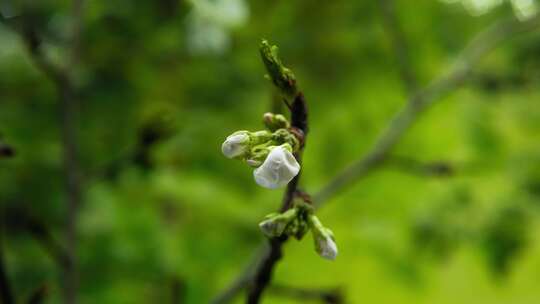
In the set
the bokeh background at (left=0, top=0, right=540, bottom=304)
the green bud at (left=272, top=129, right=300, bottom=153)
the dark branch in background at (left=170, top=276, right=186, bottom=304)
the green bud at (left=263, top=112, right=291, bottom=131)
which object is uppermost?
the bokeh background at (left=0, top=0, right=540, bottom=304)

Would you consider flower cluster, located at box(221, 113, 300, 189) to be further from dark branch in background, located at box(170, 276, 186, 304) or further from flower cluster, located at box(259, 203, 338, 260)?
dark branch in background, located at box(170, 276, 186, 304)

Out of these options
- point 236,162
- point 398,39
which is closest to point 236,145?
point 398,39

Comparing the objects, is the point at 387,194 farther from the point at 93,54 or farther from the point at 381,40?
the point at 93,54

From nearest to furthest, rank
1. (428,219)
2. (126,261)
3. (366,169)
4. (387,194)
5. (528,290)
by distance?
(366,169) → (126,261) → (428,219) → (387,194) → (528,290)

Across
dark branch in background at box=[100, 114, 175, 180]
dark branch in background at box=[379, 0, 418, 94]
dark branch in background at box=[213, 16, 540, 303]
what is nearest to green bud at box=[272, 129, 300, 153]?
dark branch in background at box=[100, 114, 175, 180]

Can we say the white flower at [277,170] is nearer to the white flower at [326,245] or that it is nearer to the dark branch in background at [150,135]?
the white flower at [326,245]

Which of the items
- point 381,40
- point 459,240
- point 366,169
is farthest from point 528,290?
point 366,169

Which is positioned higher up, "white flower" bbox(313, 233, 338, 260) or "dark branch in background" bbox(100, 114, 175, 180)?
"dark branch in background" bbox(100, 114, 175, 180)

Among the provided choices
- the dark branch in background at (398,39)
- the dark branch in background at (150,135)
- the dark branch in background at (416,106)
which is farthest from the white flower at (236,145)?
the dark branch in background at (398,39)
